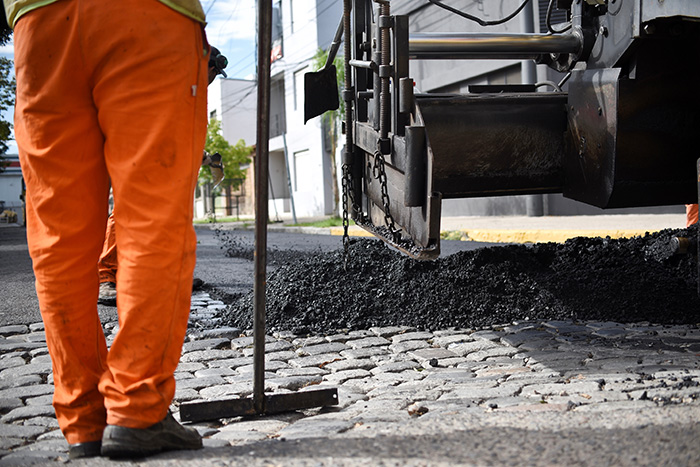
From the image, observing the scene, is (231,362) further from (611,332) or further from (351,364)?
(611,332)

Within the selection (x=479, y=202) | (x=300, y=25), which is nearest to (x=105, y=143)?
(x=479, y=202)

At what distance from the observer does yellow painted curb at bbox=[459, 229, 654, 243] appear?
9513 mm

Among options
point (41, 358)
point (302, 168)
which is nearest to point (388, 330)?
point (41, 358)

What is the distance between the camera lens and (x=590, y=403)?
2.65 m

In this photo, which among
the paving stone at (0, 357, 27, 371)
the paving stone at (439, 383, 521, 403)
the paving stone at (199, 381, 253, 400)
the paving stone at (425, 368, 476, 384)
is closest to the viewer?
the paving stone at (439, 383, 521, 403)

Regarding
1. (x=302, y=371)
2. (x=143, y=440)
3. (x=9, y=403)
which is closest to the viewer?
(x=143, y=440)

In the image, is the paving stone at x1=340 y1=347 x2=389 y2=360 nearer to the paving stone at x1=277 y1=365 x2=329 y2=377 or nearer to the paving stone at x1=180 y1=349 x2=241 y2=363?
the paving stone at x1=277 y1=365 x2=329 y2=377

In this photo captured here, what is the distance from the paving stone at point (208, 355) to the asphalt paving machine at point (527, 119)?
104 cm

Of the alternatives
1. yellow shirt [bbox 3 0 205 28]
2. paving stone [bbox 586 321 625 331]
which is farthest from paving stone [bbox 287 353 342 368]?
yellow shirt [bbox 3 0 205 28]

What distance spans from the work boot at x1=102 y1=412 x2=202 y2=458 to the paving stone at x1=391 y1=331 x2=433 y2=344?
6.88ft

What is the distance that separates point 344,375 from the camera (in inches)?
Answer: 137

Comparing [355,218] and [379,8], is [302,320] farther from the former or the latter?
[379,8]

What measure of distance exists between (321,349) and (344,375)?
592mm

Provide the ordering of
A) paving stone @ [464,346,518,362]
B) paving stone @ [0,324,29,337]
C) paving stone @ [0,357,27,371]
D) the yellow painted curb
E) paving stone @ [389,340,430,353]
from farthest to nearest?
the yellow painted curb
paving stone @ [0,324,29,337]
paving stone @ [389,340,430,353]
paving stone @ [0,357,27,371]
paving stone @ [464,346,518,362]
